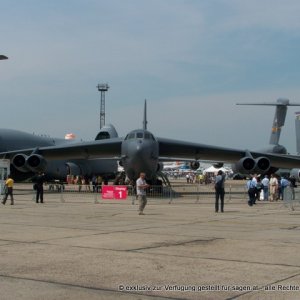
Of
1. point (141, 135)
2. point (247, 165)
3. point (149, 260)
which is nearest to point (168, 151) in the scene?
point (247, 165)

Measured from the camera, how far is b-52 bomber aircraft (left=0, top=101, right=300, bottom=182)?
1099 inches

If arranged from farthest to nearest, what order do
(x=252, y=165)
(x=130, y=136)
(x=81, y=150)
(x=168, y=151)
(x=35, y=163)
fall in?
1. (x=81, y=150)
2. (x=168, y=151)
3. (x=35, y=163)
4. (x=252, y=165)
5. (x=130, y=136)

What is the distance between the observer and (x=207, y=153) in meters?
35.7

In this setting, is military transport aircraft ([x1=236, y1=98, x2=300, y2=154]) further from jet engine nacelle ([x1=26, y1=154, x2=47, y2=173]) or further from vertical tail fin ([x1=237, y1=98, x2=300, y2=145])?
jet engine nacelle ([x1=26, y1=154, x2=47, y2=173])

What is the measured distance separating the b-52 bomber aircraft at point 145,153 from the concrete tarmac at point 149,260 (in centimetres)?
1379

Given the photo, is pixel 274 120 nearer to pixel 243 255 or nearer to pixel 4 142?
pixel 4 142

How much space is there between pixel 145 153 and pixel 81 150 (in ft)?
28.0

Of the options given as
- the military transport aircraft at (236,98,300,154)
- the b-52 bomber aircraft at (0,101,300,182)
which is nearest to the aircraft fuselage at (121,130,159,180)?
the b-52 bomber aircraft at (0,101,300,182)

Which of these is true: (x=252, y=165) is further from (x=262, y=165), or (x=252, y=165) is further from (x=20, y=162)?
(x=20, y=162)

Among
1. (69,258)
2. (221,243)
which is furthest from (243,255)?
(69,258)

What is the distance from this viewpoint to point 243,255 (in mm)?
8641

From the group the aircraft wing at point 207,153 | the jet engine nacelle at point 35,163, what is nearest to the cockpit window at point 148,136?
the aircraft wing at point 207,153

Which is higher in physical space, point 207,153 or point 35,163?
point 207,153

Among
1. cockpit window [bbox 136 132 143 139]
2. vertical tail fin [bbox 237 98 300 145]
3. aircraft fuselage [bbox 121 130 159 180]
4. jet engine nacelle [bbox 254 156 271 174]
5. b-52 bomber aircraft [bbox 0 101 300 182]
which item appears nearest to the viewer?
aircraft fuselage [bbox 121 130 159 180]
